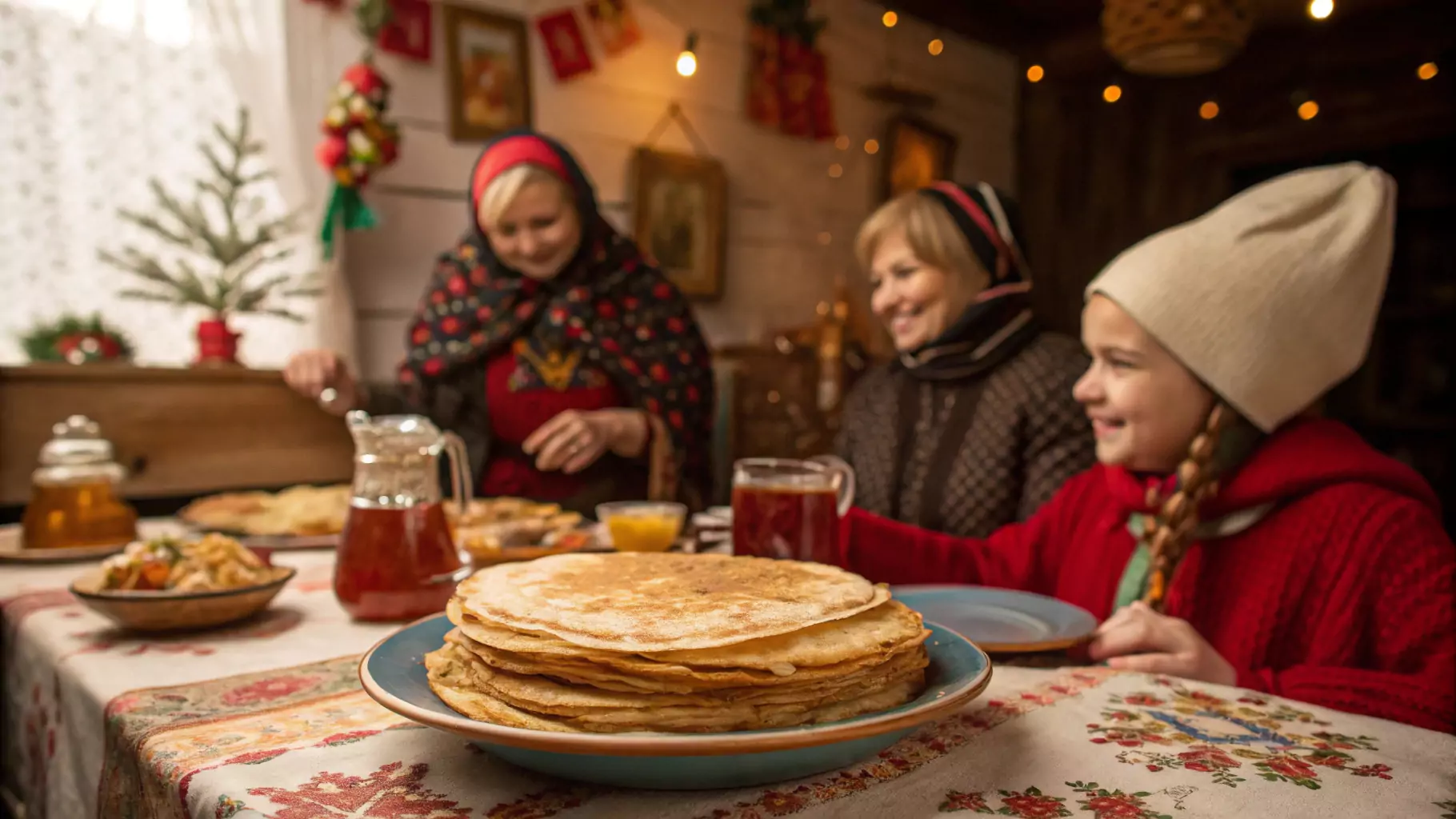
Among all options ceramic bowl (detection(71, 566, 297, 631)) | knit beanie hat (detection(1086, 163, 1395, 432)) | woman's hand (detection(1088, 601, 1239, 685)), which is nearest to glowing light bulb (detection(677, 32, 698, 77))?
knit beanie hat (detection(1086, 163, 1395, 432))

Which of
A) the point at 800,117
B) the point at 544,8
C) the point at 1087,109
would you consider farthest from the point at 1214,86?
the point at 544,8

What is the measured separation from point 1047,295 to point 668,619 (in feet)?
18.3

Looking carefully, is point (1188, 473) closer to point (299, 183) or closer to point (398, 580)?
point (398, 580)

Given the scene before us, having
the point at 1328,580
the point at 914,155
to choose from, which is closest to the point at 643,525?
the point at 1328,580

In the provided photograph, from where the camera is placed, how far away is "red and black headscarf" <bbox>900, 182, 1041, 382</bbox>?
2.00 m

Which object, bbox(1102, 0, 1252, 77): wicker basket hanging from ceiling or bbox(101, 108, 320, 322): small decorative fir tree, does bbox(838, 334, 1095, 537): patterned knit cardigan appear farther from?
bbox(101, 108, 320, 322): small decorative fir tree

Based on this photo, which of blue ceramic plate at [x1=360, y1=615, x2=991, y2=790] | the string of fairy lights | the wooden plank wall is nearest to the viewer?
blue ceramic plate at [x1=360, y1=615, x2=991, y2=790]

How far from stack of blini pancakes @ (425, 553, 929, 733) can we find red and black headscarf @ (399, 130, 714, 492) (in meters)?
1.79

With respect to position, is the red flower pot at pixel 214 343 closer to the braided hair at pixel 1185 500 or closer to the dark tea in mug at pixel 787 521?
the dark tea in mug at pixel 787 521

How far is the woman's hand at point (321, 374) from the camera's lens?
2.21 meters

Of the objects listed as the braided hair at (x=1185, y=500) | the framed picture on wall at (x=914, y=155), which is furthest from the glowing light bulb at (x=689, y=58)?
the braided hair at (x=1185, y=500)

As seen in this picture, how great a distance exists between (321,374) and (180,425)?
0.52m

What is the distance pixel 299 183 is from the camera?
2.92 meters

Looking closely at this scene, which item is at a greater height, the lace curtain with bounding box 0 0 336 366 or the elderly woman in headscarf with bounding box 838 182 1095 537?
the lace curtain with bounding box 0 0 336 366
